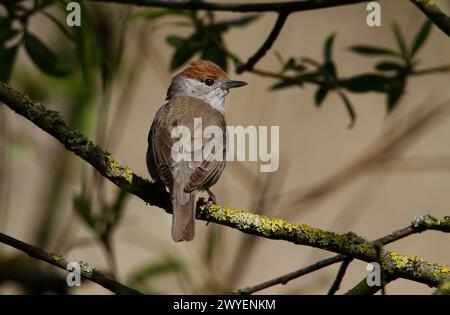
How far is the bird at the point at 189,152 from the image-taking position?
3971mm

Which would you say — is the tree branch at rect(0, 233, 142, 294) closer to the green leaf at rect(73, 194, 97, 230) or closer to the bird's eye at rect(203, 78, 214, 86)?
the green leaf at rect(73, 194, 97, 230)

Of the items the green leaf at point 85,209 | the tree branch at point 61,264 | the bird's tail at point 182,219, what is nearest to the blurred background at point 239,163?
the green leaf at point 85,209

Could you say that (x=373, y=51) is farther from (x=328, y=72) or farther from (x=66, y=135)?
(x=66, y=135)

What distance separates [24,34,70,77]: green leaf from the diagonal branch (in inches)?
40.1

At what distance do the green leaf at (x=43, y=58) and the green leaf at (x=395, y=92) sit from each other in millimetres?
1901

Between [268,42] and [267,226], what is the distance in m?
1.34

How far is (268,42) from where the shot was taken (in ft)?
13.7

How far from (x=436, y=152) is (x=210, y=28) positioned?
4773 mm

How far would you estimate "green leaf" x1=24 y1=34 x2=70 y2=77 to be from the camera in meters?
4.40

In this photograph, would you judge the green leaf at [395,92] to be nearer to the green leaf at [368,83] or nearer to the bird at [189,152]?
the green leaf at [368,83]

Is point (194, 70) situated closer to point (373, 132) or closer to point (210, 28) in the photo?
point (210, 28)

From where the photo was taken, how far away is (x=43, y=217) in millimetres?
6156

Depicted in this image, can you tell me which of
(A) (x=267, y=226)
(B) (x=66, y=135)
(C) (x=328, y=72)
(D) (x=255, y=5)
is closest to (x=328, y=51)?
(C) (x=328, y=72)

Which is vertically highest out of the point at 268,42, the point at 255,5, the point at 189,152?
the point at 255,5
